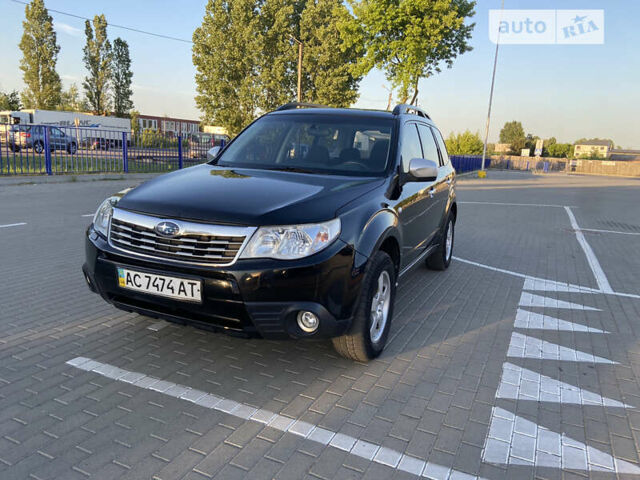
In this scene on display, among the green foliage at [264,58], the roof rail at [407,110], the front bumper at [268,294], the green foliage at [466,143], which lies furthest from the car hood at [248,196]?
the green foliage at [466,143]

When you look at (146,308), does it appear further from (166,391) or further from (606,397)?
(606,397)

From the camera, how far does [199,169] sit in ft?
12.7

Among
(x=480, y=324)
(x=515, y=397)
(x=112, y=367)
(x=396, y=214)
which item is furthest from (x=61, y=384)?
(x=480, y=324)

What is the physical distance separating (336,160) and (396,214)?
71 centimetres

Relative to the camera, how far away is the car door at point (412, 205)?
12.7 ft

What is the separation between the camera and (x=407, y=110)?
4.75 meters

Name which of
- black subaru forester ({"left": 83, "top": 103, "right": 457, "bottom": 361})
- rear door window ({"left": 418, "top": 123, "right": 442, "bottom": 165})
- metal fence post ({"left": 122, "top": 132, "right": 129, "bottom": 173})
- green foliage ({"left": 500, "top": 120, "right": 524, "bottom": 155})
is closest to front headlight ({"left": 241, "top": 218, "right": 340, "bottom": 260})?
black subaru forester ({"left": 83, "top": 103, "right": 457, "bottom": 361})

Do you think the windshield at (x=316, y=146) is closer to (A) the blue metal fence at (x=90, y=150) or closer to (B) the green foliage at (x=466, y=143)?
(A) the blue metal fence at (x=90, y=150)

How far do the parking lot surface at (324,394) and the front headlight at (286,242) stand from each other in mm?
877

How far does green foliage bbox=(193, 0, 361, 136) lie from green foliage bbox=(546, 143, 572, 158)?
4779 inches

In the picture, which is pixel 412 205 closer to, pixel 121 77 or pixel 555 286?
pixel 555 286

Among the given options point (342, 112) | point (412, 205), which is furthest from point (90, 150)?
point (412, 205)

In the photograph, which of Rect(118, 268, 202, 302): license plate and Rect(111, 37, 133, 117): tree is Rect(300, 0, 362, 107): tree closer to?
Rect(118, 268, 202, 302): license plate

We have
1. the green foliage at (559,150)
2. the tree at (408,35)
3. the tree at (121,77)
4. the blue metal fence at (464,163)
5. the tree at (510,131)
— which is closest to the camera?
the tree at (408,35)
